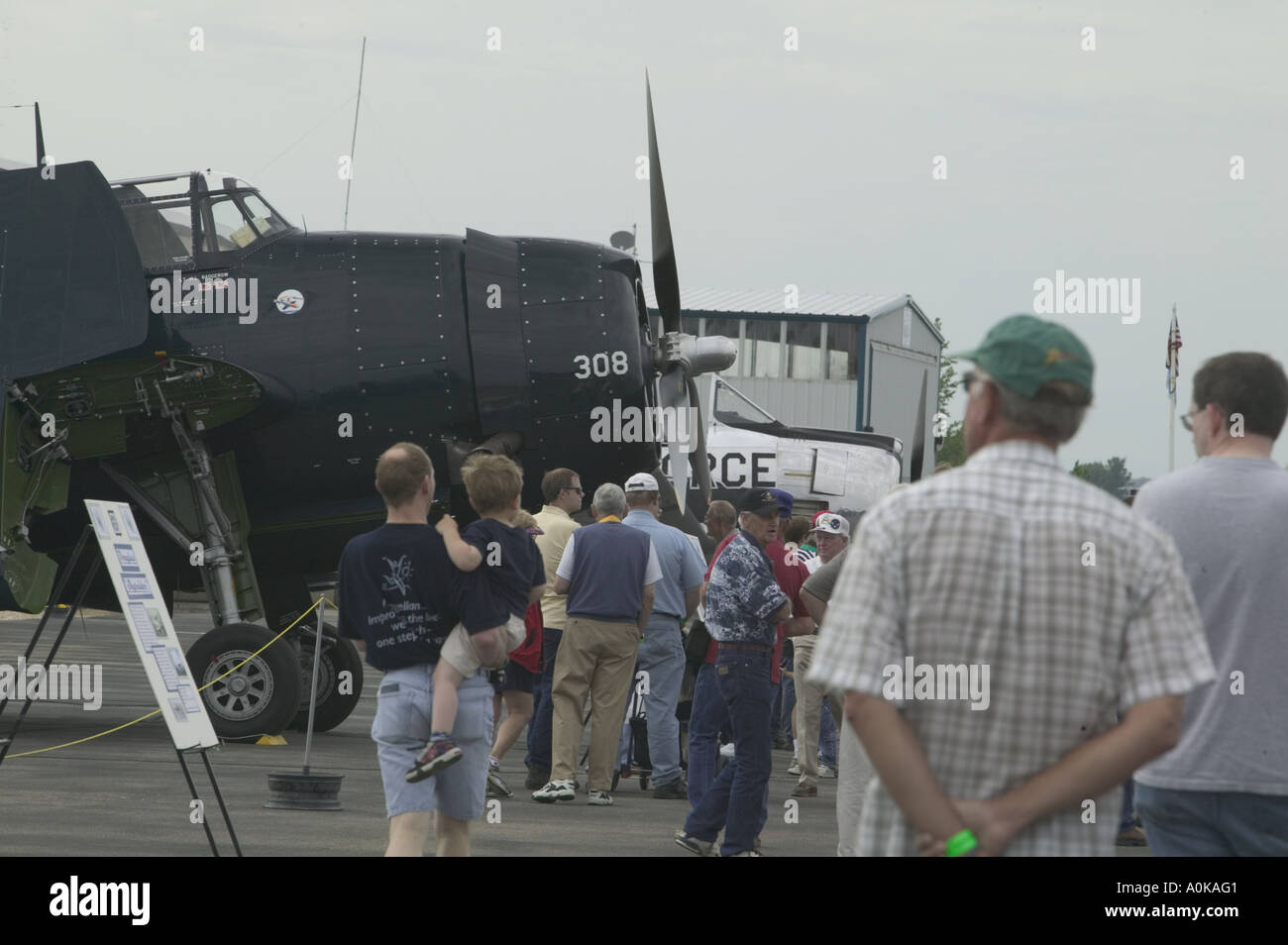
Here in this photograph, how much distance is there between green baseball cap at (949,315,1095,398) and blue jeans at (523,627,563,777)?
26.4ft

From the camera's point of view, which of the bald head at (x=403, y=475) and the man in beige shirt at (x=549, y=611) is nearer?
the bald head at (x=403, y=475)

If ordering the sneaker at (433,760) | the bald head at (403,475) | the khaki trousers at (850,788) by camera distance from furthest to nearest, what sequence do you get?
1. the khaki trousers at (850,788)
2. the bald head at (403,475)
3. the sneaker at (433,760)

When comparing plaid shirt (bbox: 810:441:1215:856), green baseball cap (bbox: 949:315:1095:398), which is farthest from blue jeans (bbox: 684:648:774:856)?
green baseball cap (bbox: 949:315:1095:398)

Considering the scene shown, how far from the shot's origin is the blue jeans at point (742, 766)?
7.87 metres

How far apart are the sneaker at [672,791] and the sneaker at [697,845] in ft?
8.47

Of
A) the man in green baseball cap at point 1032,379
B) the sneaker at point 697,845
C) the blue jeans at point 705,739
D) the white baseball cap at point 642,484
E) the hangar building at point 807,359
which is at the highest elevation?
the hangar building at point 807,359

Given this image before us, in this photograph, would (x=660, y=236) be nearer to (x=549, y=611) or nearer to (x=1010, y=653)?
(x=549, y=611)

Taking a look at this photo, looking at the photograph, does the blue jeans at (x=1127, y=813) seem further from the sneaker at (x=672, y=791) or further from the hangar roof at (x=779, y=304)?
the hangar roof at (x=779, y=304)

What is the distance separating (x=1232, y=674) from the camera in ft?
13.6

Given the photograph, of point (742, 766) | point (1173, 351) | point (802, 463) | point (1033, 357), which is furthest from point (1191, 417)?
point (1173, 351)

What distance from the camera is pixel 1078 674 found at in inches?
113

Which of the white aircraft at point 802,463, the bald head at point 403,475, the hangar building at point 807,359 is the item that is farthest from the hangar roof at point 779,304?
the bald head at point 403,475
